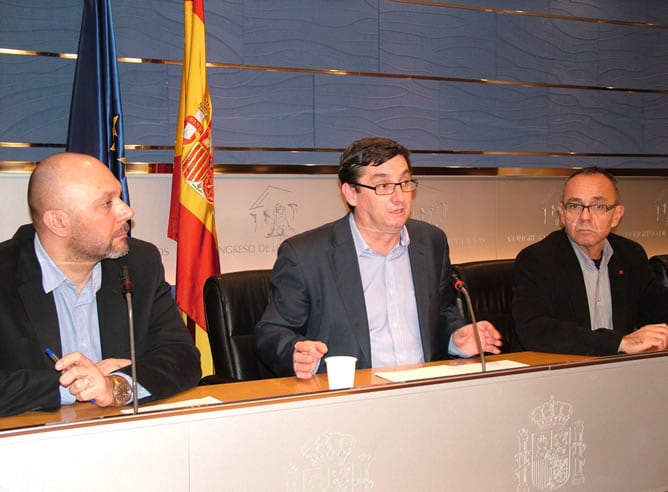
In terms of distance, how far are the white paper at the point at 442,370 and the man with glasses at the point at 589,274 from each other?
0.56m

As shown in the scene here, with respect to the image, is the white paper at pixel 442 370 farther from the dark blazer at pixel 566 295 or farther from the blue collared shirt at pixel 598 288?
the blue collared shirt at pixel 598 288

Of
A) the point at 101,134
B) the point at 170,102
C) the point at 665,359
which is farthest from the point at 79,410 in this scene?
the point at 170,102

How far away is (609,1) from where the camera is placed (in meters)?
4.92

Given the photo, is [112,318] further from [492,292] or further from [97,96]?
[492,292]

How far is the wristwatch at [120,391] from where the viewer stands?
180 centimetres

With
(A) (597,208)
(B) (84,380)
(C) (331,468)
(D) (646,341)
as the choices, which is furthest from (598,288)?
(B) (84,380)

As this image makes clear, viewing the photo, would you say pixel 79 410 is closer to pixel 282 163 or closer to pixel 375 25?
pixel 282 163

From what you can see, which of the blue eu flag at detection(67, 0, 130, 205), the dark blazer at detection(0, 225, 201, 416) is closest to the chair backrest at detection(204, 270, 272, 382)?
the dark blazer at detection(0, 225, 201, 416)

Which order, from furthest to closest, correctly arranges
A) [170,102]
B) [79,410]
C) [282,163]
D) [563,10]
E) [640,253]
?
[563,10]
[282,163]
[170,102]
[640,253]
[79,410]

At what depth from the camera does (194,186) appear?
3428 mm

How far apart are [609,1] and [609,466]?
12.7ft

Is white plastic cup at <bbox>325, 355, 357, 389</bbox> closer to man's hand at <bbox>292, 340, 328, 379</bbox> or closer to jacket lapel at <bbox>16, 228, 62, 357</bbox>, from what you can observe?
man's hand at <bbox>292, 340, 328, 379</bbox>

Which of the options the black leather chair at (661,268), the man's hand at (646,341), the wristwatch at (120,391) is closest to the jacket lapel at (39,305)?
the wristwatch at (120,391)

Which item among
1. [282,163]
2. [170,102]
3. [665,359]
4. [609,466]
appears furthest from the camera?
[282,163]
